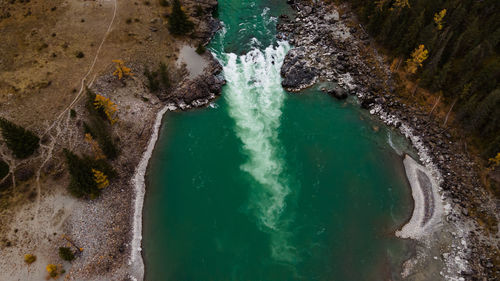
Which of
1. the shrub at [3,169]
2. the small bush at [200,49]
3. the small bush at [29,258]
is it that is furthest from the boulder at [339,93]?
the shrub at [3,169]

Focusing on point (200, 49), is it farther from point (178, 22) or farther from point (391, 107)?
point (391, 107)

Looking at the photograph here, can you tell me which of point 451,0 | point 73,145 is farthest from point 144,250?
point 451,0

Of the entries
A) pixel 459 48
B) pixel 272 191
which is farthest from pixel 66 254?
pixel 459 48

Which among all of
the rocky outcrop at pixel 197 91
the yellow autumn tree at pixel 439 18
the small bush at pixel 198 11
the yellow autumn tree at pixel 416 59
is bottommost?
the rocky outcrop at pixel 197 91

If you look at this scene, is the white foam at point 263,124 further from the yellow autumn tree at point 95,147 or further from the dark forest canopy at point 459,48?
the dark forest canopy at point 459,48

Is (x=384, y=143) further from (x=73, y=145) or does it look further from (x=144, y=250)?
(x=73, y=145)

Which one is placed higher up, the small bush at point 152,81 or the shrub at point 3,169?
the small bush at point 152,81
